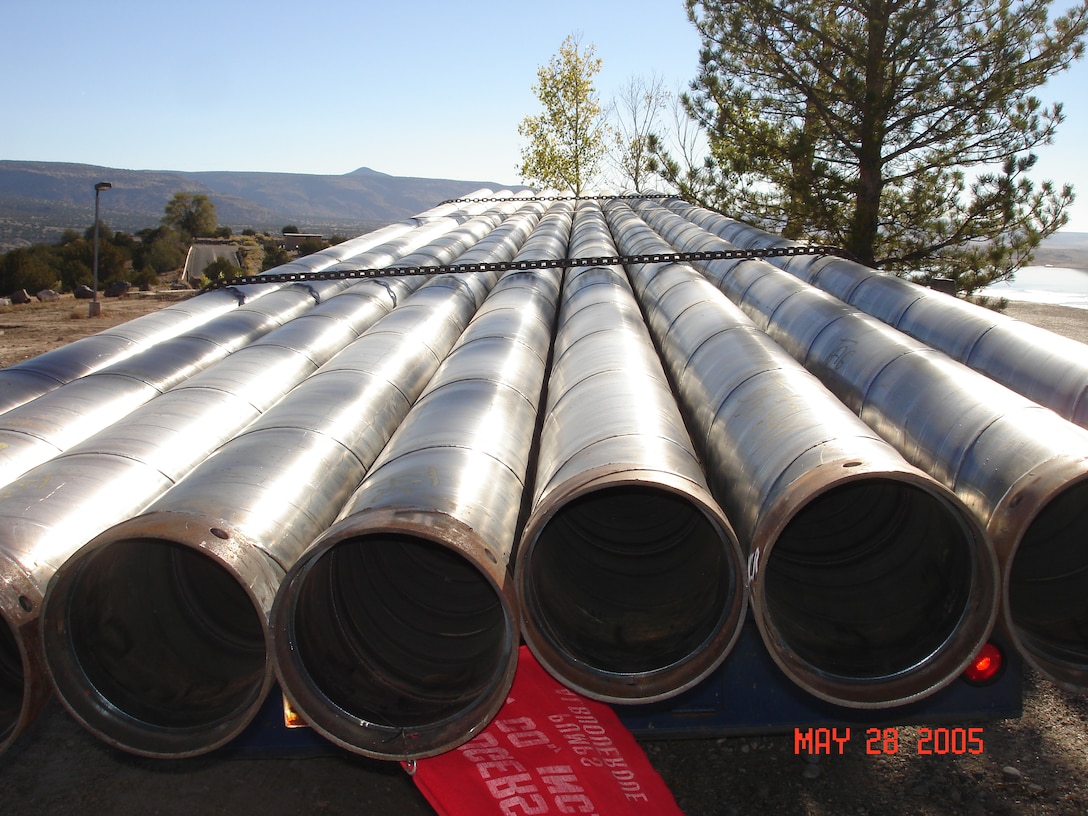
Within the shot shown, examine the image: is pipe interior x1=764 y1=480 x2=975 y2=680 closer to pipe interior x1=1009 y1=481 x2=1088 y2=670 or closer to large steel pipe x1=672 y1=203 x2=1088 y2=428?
pipe interior x1=1009 y1=481 x2=1088 y2=670

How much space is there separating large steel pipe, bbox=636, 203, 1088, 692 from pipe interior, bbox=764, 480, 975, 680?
0.76 feet

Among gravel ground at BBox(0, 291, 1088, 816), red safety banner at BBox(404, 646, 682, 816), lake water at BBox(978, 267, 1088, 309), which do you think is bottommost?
gravel ground at BBox(0, 291, 1088, 816)

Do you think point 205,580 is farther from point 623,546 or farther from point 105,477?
point 623,546

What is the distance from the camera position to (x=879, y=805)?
4582 mm

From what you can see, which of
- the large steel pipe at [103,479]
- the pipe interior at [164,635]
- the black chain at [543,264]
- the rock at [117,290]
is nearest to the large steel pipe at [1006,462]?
the pipe interior at [164,635]

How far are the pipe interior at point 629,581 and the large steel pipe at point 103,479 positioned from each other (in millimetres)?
2341

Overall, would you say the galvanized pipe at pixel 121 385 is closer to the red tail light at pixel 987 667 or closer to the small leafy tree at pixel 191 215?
the red tail light at pixel 987 667

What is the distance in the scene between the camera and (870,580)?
4.47 m

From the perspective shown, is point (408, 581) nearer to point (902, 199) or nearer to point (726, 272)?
point (726, 272)

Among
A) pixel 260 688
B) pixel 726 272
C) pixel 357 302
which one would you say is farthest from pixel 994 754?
pixel 357 302

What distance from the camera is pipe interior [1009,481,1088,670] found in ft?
12.4

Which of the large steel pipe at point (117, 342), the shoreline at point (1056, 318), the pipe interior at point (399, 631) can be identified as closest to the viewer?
the pipe interior at point (399, 631)

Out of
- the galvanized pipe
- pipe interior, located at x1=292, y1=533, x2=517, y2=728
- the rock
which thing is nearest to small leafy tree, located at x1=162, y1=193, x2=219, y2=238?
the rock

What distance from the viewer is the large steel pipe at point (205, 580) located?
3.44 m
